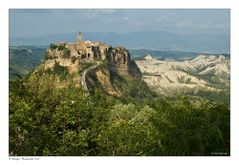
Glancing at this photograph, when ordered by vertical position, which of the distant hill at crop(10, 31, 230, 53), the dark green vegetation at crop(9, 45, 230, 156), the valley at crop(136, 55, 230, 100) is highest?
the distant hill at crop(10, 31, 230, 53)

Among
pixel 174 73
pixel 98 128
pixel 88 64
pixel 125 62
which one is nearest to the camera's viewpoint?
pixel 98 128

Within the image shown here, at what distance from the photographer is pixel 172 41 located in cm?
702

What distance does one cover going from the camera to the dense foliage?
2799mm

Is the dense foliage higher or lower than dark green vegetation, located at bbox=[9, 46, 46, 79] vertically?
lower

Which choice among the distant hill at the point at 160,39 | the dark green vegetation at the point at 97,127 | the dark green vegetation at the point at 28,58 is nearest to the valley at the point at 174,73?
the dark green vegetation at the point at 28,58

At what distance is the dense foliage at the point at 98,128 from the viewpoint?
2.80 metres

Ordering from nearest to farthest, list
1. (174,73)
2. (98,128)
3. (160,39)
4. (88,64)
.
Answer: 1. (98,128)
2. (160,39)
3. (174,73)
4. (88,64)

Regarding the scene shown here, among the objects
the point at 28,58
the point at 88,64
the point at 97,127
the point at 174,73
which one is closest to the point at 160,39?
the point at 97,127

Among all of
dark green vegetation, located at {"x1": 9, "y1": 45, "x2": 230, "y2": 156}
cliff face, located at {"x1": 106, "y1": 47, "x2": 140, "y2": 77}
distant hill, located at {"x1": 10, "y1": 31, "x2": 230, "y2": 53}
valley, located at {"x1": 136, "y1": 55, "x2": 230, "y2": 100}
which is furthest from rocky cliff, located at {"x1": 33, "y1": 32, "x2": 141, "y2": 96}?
dark green vegetation, located at {"x1": 9, "y1": 45, "x2": 230, "y2": 156}

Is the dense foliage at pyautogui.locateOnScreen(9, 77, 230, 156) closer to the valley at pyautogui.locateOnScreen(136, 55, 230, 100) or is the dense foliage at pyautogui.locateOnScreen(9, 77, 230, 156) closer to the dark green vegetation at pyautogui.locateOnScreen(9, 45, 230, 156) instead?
the dark green vegetation at pyautogui.locateOnScreen(9, 45, 230, 156)

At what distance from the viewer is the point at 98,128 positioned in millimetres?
5738

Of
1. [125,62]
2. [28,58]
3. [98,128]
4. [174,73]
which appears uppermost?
[125,62]

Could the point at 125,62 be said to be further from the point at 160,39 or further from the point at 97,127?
the point at 97,127

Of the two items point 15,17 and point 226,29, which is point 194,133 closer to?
point 226,29
